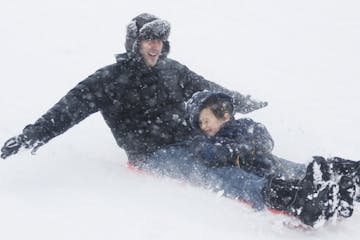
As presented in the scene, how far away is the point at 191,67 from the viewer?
775cm

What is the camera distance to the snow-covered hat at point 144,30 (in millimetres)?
4508

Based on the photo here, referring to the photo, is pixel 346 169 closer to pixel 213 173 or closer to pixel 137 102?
pixel 213 173

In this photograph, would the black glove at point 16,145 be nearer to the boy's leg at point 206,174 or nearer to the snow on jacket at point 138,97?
the snow on jacket at point 138,97

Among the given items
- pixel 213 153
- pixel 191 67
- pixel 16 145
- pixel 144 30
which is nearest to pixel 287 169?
pixel 213 153

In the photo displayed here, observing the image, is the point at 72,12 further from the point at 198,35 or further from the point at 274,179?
the point at 274,179

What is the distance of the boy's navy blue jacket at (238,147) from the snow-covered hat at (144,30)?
3.06 feet

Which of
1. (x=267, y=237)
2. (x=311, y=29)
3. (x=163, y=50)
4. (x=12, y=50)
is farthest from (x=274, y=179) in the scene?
(x=311, y=29)

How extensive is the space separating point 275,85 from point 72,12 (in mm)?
4446

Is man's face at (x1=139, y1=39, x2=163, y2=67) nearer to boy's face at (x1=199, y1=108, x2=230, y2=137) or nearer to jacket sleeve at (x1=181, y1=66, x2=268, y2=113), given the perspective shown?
jacket sleeve at (x1=181, y1=66, x2=268, y2=113)

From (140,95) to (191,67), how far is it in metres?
3.23

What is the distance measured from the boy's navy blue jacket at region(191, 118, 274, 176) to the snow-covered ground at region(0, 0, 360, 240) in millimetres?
284

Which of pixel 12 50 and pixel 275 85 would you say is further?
pixel 12 50

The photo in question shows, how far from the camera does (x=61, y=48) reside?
8.19m

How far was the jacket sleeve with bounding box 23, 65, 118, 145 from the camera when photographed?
13.4ft
